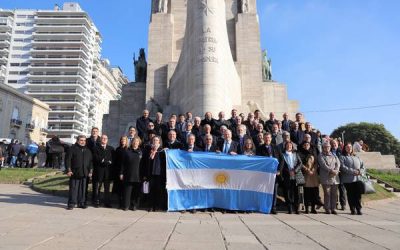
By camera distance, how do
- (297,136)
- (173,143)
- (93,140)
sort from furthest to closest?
(297,136), (93,140), (173,143)

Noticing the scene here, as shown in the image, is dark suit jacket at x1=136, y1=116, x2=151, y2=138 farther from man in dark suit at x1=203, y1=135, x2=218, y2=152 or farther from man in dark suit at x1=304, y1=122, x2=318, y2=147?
man in dark suit at x1=304, y1=122, x2=318, y2=147

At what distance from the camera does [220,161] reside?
8.35m

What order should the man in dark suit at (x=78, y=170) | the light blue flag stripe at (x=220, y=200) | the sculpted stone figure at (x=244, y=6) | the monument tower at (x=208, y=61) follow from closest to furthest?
the man in dark suit at (x=78, y=170) → the light blue flag stripe at (x=220, y=200) → the monument tower at (x=208, y=61) → the sculpted stone figure at (x=244, y=6)

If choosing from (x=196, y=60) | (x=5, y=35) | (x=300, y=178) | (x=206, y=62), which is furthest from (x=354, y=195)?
(x=5, y=35)

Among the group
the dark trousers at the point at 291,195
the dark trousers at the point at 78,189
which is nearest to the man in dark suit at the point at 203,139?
the dark trousers at the point at 291,195

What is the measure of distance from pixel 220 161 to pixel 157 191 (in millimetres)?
1683

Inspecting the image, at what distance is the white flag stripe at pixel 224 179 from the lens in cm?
826

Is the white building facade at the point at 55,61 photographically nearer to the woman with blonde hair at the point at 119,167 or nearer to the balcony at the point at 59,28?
the balcony at the point at 59,28

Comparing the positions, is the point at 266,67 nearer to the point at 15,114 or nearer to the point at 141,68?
the point at 141,68

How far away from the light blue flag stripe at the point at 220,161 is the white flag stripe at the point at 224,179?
0.10 metres

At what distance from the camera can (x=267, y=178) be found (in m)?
8.34

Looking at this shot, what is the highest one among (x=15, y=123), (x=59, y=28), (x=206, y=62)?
(x=59, y=28)

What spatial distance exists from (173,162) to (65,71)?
83.8 metres

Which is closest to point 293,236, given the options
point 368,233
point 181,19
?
point 368,233
